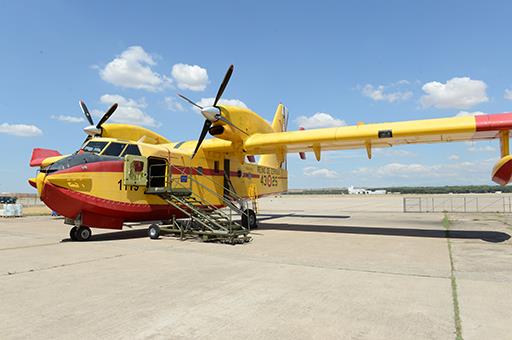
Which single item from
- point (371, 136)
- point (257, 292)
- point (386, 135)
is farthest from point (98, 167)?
point (386, 135)

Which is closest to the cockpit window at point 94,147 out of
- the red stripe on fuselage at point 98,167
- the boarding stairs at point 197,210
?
the red stripe on fuselage at point 98,167

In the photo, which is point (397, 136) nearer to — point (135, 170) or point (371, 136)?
point (371, 136)

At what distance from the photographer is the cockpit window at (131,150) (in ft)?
42.6

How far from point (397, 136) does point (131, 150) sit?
9885 mm

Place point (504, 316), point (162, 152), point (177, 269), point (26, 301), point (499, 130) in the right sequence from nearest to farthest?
1. point (504, 316)
2. point (26, 301)
3. point (177, 269)
4. point (499, 130)
5. point (162, 152)

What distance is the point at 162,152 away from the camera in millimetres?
13922

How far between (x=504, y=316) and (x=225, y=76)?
40.0 feet

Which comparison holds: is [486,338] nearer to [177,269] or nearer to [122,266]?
[177,269]

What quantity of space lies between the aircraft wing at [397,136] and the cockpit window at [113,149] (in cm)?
524

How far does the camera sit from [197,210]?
1327cm

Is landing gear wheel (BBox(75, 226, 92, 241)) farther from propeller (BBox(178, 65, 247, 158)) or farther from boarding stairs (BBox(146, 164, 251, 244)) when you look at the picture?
propeller (BBox(178, 65, 247, 158))

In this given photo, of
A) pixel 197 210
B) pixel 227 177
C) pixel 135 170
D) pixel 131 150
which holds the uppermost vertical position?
pixel 131 150

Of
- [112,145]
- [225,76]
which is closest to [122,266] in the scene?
[112,145]

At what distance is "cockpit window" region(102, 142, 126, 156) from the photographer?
41.7 ft
